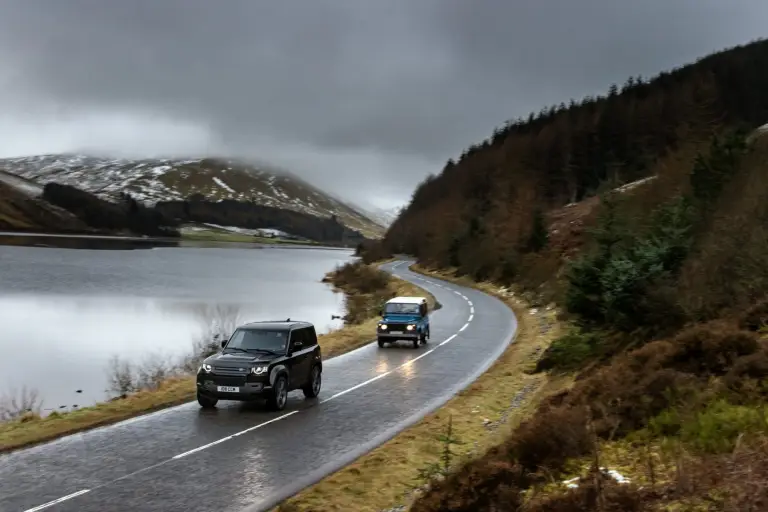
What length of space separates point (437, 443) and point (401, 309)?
17639mm

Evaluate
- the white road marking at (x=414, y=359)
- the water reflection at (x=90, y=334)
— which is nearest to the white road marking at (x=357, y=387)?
the white road marking at (x=414, y=359)

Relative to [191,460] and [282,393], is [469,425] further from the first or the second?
[191,460]

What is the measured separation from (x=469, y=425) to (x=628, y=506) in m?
9.22

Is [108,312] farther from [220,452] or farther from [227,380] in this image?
[220,452]

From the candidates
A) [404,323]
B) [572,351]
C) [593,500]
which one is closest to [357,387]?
[572,351]

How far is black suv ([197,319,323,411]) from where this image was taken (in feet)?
52.9

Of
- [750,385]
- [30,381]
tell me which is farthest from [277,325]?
→ [30,381]

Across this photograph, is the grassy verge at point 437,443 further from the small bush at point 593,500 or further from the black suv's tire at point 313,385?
the black suv's tire at point 313,385

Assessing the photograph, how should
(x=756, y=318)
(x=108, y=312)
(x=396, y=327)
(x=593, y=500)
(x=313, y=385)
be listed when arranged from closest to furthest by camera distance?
(x=593, y=500), (x=756, y=318), (x=313, y=385), (x=396, y=327), (x=108, y=312)

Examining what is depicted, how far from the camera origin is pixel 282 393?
16.9 m

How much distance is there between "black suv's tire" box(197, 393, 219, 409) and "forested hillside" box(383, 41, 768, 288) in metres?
45.5

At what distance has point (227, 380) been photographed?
16.1m

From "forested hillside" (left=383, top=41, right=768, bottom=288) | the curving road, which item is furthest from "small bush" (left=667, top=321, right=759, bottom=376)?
"forested hillside" (left=383, top=41, right=768, bottom=288)

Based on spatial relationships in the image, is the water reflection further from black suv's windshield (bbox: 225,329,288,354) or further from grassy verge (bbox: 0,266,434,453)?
black suv's windshield (bbox: 225,329,288,354)
